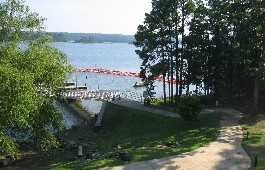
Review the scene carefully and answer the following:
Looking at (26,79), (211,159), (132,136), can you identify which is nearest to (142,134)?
(132,136)

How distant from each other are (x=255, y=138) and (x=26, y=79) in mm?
14326

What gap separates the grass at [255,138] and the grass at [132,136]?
85.5 inches

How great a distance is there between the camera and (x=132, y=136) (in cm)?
2752

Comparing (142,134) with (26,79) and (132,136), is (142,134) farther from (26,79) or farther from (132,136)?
(26,79)

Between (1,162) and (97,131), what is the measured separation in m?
11.1

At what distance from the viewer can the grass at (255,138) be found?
18.2 metres

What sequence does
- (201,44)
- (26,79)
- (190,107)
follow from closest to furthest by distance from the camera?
(26,79)
(190,107)
(201,44)

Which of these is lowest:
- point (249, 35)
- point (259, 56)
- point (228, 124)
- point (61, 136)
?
point (61, 136)

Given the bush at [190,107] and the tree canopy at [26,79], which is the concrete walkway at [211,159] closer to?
the bush at [190,107]

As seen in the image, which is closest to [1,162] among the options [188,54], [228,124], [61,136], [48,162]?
[48,162]

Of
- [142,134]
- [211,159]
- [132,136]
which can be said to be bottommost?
[132,136]

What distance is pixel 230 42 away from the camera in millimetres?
32125

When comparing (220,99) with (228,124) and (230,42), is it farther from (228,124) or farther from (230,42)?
(228,124)

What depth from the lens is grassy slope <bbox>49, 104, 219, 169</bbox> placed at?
60.6 ft
